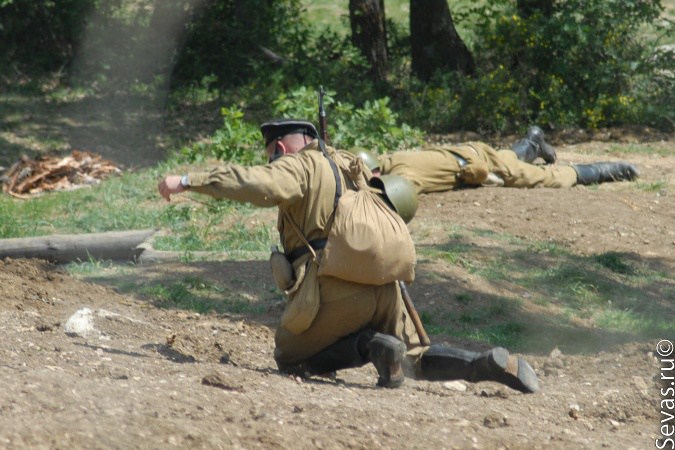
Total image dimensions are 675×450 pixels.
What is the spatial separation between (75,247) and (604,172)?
562 cm

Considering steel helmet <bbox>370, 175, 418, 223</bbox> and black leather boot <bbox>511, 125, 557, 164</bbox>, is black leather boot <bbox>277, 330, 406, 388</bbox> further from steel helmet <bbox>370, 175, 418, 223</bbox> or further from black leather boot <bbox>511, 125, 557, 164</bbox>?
black leather boot <bbox>511, 125, 557, 164</bbox>

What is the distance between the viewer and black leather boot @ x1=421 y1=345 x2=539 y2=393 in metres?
5.43

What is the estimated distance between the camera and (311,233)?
5438 mm

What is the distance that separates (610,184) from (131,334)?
6.70m

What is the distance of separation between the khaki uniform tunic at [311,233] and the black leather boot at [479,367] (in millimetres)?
113

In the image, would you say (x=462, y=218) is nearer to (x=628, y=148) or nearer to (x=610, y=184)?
(x=610, y=184)

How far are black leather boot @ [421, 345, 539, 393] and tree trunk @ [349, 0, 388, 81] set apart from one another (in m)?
11.7

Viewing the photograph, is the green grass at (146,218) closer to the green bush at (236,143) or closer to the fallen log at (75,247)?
the fallen log at (75,247)

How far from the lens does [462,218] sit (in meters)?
9.88

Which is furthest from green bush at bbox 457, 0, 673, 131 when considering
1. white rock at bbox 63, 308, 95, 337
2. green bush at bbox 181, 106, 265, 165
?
white rock at bbox 63, 308, 95, 337

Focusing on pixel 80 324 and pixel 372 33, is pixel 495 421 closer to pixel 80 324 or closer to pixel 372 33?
pixel 80 324

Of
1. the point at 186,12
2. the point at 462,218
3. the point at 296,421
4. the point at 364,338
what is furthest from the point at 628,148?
the point at 296,421

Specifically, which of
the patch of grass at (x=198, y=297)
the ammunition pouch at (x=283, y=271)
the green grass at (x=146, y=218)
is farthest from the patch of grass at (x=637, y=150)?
the ammunition pouch at (x=283, y=271)

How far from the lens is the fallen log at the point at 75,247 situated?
8.61 m
